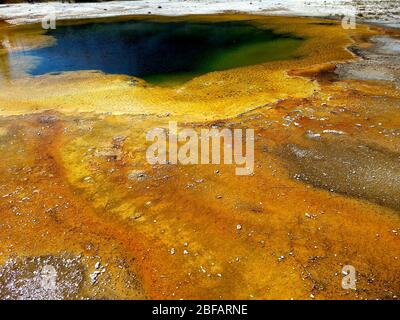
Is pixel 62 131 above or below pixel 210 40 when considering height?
below

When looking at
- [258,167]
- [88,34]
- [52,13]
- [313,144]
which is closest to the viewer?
[258,167]

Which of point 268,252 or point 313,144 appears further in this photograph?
point 313,144
